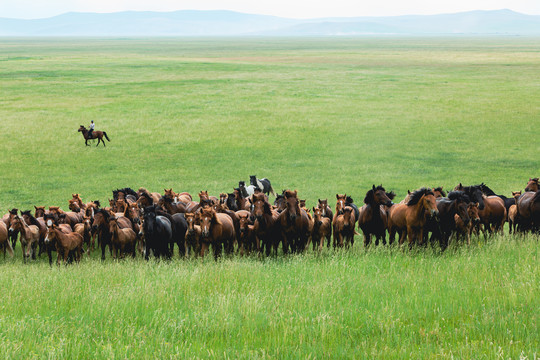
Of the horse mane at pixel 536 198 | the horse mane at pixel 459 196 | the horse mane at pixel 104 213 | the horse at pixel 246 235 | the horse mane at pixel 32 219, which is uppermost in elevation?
the horse mane at pixel 459 196

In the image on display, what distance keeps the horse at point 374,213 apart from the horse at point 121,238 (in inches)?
238

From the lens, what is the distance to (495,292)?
30.4 feet

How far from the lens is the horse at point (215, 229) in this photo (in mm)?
14026

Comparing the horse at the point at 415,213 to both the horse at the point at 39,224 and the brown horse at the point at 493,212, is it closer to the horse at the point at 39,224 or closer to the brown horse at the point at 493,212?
the brown horse at the point at 493,212

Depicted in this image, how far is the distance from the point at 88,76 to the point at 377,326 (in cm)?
7620

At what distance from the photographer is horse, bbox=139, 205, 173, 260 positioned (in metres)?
14.0

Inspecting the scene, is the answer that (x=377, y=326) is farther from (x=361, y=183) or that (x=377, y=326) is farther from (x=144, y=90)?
(x=144, y=90)

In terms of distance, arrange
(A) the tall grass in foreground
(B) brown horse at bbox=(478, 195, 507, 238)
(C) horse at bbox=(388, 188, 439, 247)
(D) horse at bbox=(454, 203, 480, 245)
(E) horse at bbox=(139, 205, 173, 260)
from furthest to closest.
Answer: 1. (B) brown horse at bbox=(478, 195, 507, 238)
2. (D) horse at bbox=(454, 203, 480, 245)
3. (E) horse at bbox=(139, 205, 173, 260)
4. (C) horse at bbox=(388, 188, 439, 247)
5. (A) the tall grass in foreground

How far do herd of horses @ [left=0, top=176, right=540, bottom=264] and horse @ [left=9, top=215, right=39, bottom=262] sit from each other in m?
0.03

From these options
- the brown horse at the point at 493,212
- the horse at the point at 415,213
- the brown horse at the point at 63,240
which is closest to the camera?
the horse at the point at 415,213

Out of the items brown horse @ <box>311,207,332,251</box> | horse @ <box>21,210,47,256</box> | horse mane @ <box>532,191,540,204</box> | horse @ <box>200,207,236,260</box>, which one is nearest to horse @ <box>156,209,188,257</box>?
horse @ <box>200,207,236,260</box>

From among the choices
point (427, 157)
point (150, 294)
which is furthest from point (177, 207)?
point (427, 157)

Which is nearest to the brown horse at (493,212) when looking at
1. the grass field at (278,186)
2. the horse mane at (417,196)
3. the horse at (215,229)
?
the grass field at (278,186)

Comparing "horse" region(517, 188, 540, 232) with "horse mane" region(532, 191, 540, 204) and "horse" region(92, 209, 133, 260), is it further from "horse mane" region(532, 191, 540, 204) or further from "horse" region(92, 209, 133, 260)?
"horse" region(92, 209, 133, 260)
